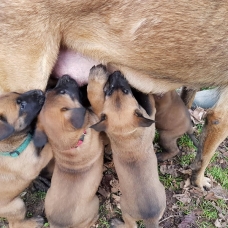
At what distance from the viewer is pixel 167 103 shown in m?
3.10

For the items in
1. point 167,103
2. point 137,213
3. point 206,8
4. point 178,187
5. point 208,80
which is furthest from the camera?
point 178,187

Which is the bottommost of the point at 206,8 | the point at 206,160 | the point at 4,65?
the point at 206,160

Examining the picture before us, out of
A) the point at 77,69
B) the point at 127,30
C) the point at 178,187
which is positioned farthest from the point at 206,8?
the point at 178,187

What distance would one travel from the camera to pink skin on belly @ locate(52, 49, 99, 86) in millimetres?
2785

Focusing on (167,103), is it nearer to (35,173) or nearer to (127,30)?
(127,30)

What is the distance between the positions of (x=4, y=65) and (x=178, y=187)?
1827mm

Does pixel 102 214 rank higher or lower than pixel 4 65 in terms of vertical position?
lower

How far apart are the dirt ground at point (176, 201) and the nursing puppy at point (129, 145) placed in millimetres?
467

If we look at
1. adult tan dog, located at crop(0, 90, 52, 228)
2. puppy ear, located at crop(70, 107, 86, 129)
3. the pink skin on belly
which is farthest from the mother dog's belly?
puppy ear, located at crop(70, 107, 86, 129)

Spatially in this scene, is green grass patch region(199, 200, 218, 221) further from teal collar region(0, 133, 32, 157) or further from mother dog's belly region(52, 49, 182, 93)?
teal collar region(0, 133, 32, 157)

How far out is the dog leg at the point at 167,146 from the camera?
3277 millimetres

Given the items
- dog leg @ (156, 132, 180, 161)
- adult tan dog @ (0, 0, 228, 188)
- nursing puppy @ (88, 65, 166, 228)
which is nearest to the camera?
adult tan dog @ (0, 0, 228, 188)

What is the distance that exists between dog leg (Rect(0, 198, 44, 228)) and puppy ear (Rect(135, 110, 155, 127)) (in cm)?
112

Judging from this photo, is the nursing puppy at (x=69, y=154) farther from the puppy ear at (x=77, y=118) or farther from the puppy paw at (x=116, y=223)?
the puppy paw at (x=116, y=223)
